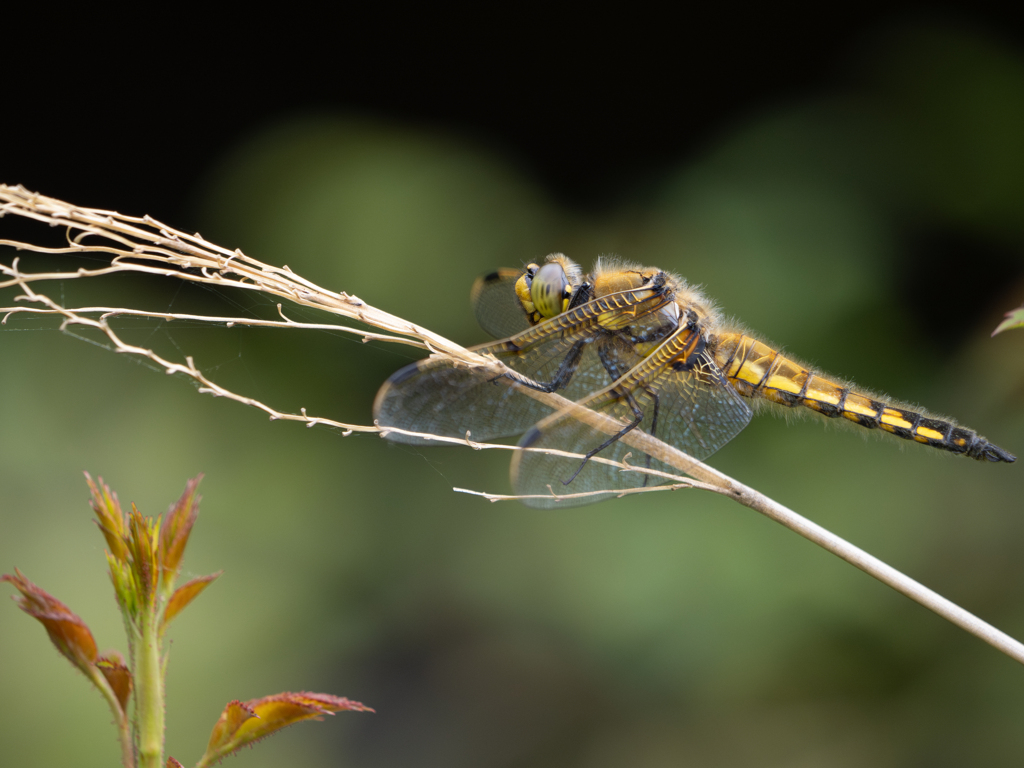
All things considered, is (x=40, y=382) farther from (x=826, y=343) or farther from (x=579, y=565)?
(x=826, y=343)

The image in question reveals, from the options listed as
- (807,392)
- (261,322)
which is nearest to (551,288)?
(807,392)

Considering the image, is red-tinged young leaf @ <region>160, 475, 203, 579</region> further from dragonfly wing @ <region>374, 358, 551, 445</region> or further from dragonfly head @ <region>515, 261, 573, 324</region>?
dragonfly head @ <region>515, 261, 573, 324</region>

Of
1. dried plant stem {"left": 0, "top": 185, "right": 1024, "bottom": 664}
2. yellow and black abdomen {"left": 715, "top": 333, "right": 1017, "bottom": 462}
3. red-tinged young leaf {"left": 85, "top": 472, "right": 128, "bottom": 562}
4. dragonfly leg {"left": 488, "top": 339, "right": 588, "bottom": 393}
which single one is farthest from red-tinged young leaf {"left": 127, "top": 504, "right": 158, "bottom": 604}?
yellow and black abdomen {"left": 715, "top": 333, "right": 1017, "bottom": 462}

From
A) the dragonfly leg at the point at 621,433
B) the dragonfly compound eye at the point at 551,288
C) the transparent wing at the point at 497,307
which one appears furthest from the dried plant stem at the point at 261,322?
the transparent wing at the point at 497,307

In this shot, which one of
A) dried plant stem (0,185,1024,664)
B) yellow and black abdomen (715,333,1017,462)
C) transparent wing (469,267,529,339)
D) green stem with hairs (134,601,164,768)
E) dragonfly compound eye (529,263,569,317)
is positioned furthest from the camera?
transparent wing (469,267,529,339)

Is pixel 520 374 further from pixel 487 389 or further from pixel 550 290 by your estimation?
pixel 550 290

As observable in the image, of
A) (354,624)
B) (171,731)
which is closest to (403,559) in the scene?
(354,624)

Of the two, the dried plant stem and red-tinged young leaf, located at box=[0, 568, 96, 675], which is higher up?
the dried plant stem

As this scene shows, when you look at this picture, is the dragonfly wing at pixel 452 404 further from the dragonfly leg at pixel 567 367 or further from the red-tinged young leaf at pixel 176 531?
the red-tinged young leaf at pixel 176 531
